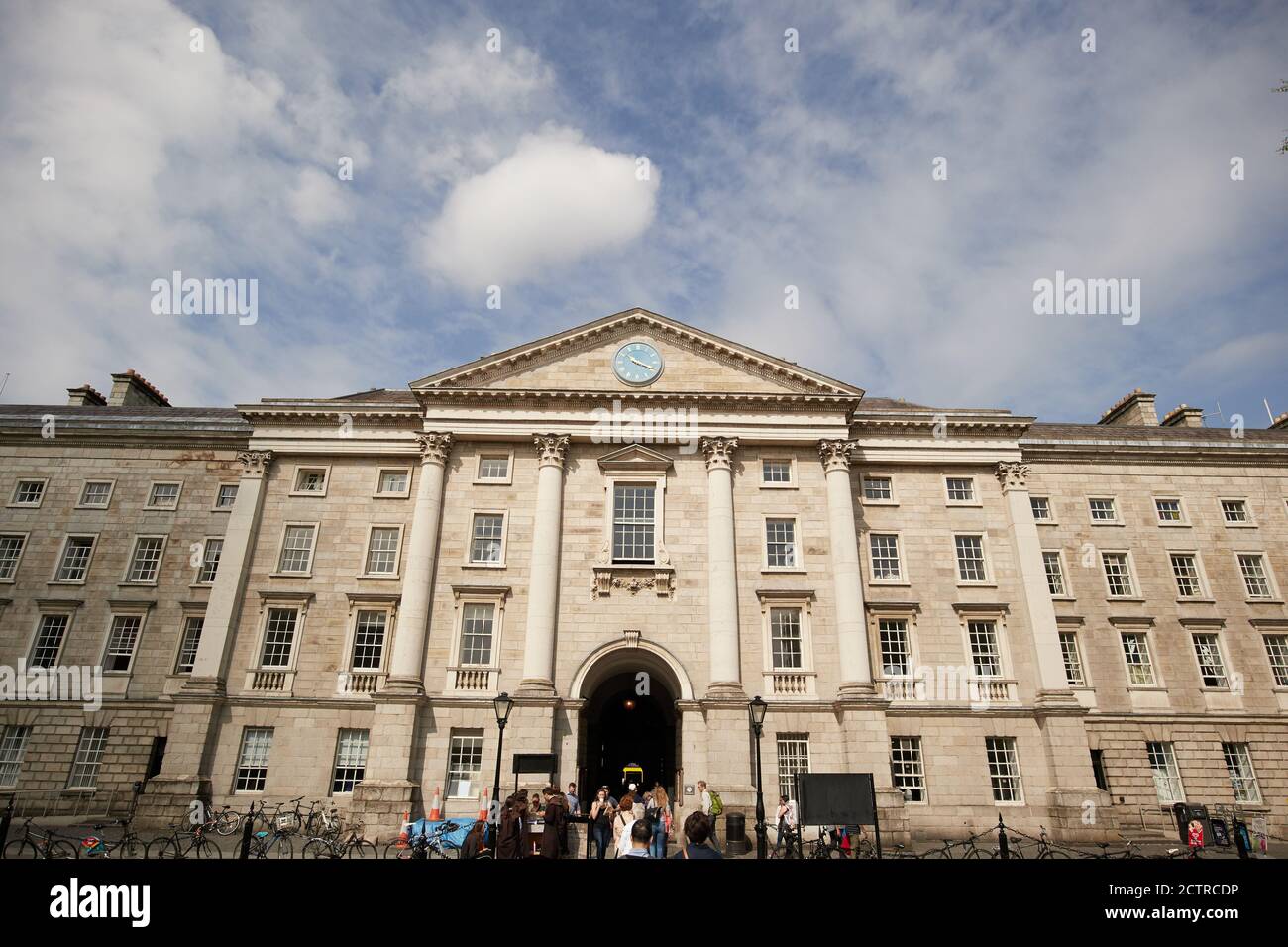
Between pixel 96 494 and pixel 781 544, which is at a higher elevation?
pixel 96 494

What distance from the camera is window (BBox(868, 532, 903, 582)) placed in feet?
99.2

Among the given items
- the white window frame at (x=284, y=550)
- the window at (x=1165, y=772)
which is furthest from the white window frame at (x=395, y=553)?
the window at (x=1165, y=772)

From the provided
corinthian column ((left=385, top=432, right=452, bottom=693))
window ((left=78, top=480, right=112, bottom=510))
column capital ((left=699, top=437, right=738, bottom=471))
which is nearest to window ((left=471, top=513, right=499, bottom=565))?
corinthian column ((left=385, top=432, right=452, bottom=693))

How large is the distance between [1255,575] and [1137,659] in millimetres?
7718

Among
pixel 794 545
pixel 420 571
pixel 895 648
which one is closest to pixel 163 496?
pixel 420 571

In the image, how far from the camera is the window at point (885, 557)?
30.2m

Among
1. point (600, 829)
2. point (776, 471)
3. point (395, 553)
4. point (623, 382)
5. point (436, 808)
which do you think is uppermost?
point (623, 382)

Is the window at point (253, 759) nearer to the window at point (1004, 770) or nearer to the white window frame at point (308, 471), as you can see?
the white window frame at point (308, 471)

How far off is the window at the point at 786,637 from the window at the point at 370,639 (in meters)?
15.5

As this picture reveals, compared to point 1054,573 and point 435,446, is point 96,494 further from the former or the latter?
point 1054,573

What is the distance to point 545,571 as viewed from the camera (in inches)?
1114
